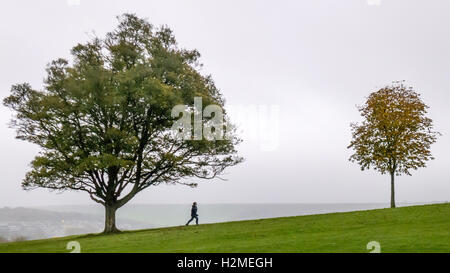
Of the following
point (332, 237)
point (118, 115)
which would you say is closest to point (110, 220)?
point (118, 115)

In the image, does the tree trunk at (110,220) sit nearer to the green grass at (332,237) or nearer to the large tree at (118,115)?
the large tree at (118,115)

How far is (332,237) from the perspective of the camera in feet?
72.2

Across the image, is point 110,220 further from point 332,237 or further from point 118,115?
point 332,237

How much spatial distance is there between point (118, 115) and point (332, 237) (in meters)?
24.3

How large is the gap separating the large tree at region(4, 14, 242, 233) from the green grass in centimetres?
1149

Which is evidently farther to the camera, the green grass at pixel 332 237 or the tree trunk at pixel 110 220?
the tree trunk at pixel 110 220

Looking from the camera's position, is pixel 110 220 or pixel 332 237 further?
pixel 110 220

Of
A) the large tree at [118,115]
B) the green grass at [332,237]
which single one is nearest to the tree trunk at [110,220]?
the large tree at [118,115]

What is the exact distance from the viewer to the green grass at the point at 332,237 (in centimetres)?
1858

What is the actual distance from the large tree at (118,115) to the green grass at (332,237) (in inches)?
452
